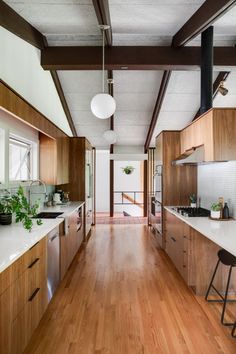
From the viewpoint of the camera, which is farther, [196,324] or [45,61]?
[45,61]

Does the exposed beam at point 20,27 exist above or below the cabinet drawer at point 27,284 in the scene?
above

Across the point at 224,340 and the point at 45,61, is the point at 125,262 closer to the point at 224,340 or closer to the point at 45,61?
the point at 224,340

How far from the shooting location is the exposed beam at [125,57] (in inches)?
159

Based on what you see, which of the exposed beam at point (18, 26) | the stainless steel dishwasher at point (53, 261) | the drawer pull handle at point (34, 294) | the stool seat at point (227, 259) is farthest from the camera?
the exposed beam at point (18, 26)

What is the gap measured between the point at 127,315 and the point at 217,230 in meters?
1.22

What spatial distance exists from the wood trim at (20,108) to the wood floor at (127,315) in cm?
201

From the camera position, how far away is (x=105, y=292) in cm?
295

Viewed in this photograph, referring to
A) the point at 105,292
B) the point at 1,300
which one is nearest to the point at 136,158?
the point at 105,292

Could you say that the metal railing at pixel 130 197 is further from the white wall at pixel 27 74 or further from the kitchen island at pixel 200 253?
the kitchen island at pixel 200 253

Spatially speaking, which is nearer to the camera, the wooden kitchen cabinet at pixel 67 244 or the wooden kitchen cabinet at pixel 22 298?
the wooden kitchen cabinet at pixel 22 298

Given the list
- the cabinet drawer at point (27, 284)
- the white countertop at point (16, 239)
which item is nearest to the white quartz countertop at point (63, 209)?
the white countertop at point (16, 239)

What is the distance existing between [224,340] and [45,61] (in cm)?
437

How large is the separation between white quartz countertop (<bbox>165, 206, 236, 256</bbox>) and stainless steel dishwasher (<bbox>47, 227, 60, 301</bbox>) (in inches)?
60.1

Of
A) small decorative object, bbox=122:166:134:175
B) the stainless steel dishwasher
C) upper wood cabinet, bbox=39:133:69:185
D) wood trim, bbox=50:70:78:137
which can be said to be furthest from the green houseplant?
small decorative object, bbox=122:166:134:175
